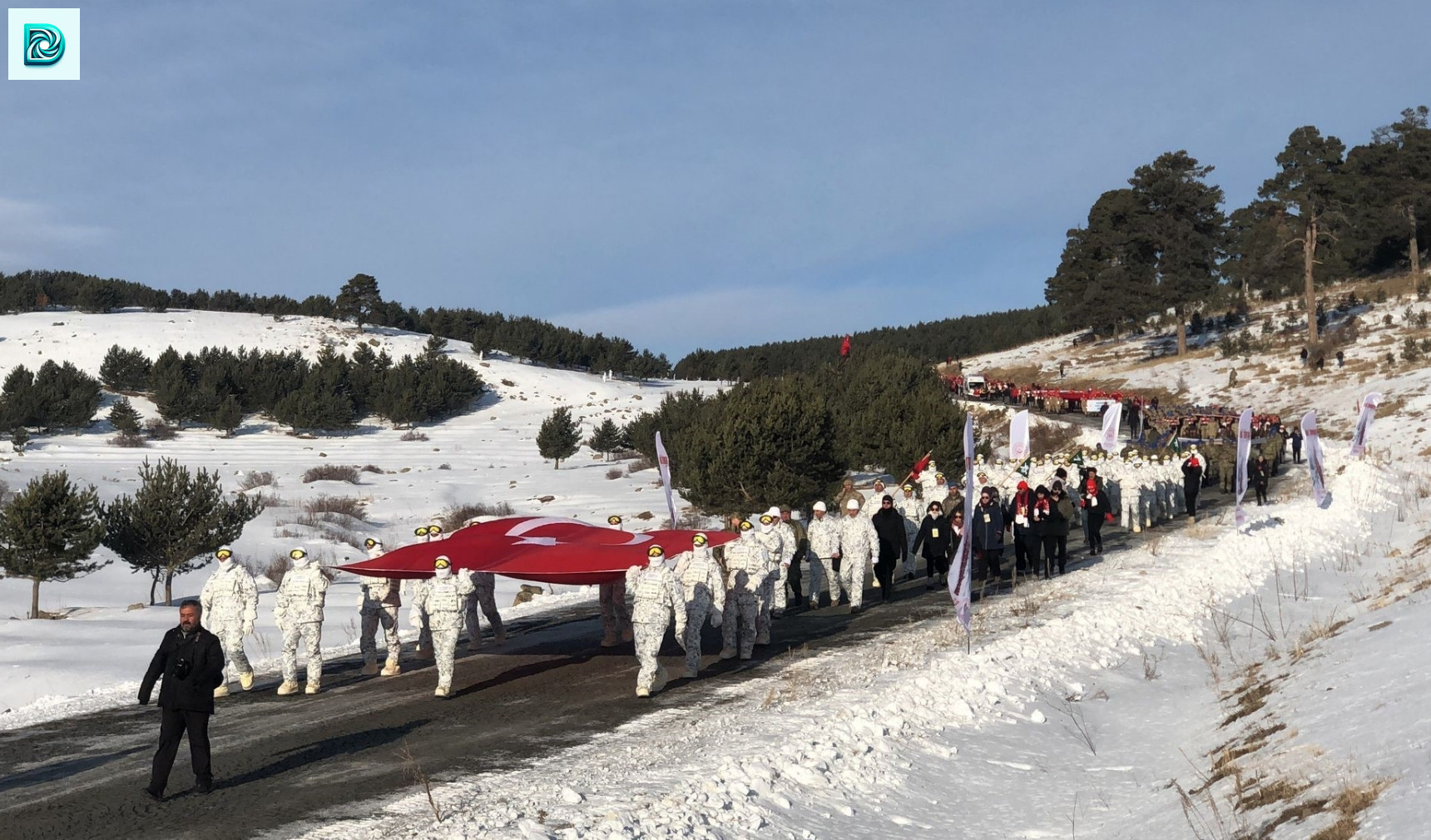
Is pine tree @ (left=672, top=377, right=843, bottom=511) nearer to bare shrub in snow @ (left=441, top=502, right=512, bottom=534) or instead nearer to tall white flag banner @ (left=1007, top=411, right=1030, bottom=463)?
bare shrub in snow @ (left=441, top=502, right=512, bottom=534)

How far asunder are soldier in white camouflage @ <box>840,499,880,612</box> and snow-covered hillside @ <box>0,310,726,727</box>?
26.3ft

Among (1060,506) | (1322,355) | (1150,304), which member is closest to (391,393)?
(1150,304)

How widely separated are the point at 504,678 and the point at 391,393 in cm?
6697

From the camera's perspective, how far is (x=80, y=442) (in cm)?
6306

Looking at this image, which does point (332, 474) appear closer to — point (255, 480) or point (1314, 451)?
point (255, 480)

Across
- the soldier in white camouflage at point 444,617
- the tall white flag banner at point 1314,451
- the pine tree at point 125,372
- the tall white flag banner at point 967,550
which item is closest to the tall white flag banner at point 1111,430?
Result: the tall white flag banner at point 1314,451

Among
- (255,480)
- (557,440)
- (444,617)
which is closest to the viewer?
(444,617)

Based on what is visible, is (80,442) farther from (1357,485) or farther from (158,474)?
(1357,485)

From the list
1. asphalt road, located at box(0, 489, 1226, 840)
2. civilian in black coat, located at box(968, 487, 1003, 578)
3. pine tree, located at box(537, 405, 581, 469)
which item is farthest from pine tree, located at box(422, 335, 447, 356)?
asphalt road, located at box(0, 489, 1226, 840)

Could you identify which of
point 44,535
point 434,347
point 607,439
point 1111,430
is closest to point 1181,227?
point 607,439

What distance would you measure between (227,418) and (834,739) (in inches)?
2610

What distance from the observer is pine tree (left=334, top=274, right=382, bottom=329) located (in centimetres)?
10912

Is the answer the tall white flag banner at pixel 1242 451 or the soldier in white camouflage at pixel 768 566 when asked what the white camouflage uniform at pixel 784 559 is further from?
the tall white flag banner at pixel 1242 451

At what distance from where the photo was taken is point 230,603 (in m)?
14.2
